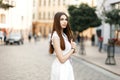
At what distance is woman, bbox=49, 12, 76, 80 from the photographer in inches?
257

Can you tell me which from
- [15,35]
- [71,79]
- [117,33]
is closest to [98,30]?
[15,35]

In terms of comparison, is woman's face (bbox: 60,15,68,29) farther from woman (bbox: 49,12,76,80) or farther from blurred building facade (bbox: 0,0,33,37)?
blurred building facade (bbox: 0,0,33,37)

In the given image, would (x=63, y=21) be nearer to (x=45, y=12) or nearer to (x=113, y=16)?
(x=113, y=16)

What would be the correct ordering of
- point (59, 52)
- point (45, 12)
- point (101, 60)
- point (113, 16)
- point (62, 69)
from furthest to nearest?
point (45, 12) → point (113, 16) → point (101, 60) → point (62, 69) → point (59, 52)

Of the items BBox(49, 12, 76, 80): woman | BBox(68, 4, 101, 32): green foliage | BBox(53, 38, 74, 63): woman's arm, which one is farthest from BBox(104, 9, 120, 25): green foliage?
BBox(53, 38, 74, 63): woman's arm

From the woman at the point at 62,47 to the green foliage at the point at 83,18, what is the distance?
2969cm

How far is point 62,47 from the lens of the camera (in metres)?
6.56

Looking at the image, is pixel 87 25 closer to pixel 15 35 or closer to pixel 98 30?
pixel 98 30

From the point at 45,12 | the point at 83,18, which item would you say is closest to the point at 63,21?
the point at 83,18

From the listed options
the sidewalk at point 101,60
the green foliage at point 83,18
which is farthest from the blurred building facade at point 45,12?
the sidewalk at point 101,60

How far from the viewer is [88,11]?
122 feet

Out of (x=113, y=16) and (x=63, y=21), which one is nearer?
(x=63, y=21)

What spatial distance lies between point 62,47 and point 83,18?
29.8 m

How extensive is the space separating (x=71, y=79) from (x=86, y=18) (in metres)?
29.8
